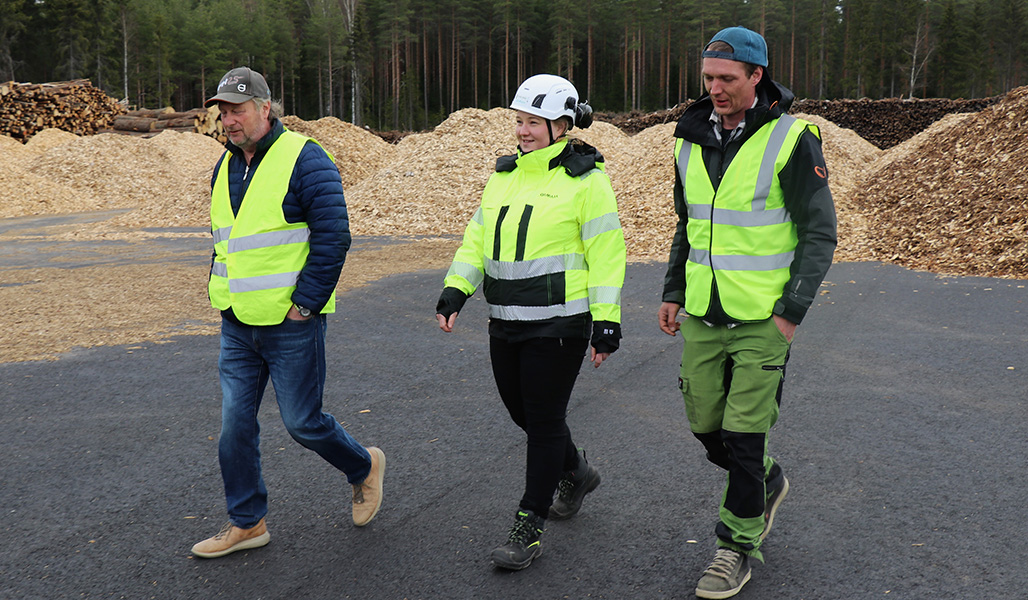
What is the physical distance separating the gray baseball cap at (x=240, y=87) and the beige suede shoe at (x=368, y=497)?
1.75 m

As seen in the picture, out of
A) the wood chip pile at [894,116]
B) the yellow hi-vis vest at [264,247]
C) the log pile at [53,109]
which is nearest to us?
the yellow hi-vis vest at [264,247]

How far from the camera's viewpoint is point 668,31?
231 ft

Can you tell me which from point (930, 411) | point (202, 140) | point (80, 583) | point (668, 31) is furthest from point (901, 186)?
point (668, 31)

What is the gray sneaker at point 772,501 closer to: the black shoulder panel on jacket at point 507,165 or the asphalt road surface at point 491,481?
the asphalt road surface at point 491,481

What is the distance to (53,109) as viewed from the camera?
122ft

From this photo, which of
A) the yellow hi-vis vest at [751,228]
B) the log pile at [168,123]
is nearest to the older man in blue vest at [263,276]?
A: the yellow hi-vis vest at [751,228]

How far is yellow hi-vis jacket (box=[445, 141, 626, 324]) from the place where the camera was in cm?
346

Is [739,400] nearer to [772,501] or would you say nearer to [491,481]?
[772,501]

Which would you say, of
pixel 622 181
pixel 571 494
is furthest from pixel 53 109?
pixel 571 494

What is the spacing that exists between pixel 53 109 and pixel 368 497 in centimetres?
3979

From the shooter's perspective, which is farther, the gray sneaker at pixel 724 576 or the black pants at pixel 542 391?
the black pants at pixel 542 391

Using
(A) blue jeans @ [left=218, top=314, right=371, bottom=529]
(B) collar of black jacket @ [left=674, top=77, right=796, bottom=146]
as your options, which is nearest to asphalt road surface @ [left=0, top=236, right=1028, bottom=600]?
(A) blue jeans @ [left=218, top=314, right=371, bottom=529]

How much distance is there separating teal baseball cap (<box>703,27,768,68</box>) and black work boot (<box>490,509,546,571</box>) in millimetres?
1997

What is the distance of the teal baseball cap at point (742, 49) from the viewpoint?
3154 millimetres
